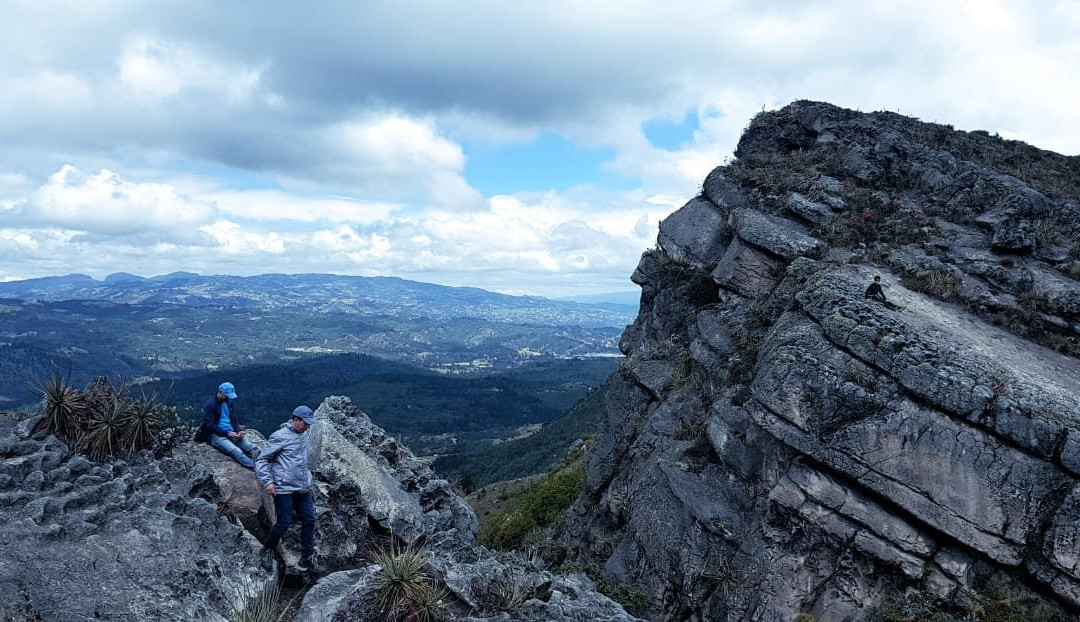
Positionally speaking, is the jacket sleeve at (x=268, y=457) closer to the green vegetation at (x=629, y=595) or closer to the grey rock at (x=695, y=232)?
the green vegetation at (x=629, y=595)

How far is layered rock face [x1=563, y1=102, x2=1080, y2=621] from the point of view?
1452 centimetres

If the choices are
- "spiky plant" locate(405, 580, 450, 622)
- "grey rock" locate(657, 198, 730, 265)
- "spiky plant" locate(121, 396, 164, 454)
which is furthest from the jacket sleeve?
"grey rock" locate(657, 198, 730, 265)

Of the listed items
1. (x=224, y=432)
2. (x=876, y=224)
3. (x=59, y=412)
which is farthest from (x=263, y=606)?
(x=876, y=224)

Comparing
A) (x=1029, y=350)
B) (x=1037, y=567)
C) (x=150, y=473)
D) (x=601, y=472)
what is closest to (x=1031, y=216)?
(x=1029, y=350)

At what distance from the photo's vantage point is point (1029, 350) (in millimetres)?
18125

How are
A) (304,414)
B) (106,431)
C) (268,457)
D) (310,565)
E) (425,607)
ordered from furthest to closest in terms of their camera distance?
1. (106,431)
2. (310,565)
3. (304,414)
4. (268,457)
5. (425,607)

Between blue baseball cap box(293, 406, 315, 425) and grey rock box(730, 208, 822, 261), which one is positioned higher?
grey rock box(730, 208, 822, 261)

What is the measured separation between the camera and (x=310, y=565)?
1174cm

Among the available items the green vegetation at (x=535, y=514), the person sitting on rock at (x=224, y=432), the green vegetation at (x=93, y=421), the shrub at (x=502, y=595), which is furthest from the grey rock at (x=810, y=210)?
the green vegetation at (x=93, y=421)

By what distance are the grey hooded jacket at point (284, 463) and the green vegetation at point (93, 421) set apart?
476cm

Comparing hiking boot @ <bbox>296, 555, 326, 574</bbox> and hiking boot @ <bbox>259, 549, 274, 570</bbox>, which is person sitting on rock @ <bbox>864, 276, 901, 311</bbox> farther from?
hiking boot @ <bbox>259, 549, 274, 570</bbox>

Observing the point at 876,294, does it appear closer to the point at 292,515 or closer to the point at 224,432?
the point at 292,515

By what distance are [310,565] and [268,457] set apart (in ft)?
8.30

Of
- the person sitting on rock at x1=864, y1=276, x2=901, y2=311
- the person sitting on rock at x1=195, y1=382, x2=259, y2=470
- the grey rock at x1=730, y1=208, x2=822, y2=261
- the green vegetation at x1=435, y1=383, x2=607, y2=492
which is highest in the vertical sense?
the grey rock at x1=730, y1=208, x2=822, y2=261
